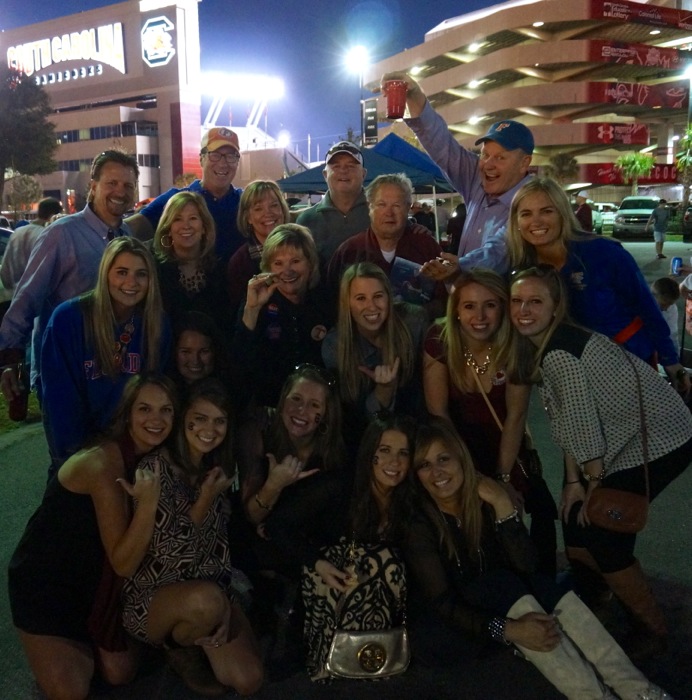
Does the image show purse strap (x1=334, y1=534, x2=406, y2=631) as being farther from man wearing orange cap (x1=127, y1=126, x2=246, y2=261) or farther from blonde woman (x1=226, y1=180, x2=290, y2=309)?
man wearing orange cap (x1=127, y1=126, x2=246, y2=261)

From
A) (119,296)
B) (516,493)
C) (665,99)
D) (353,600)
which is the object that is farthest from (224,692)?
(665,99)

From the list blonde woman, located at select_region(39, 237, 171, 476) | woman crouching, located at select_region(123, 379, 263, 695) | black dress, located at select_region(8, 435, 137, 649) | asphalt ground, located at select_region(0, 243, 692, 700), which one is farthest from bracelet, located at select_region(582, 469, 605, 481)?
blonde woman, located at select_region(39, 237, 171, 476)

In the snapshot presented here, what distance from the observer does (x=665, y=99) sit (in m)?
55.2

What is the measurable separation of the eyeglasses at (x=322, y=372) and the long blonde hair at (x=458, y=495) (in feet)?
1.84

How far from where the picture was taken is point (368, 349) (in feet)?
11.4

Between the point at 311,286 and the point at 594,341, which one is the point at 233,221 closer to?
the point at 311,286

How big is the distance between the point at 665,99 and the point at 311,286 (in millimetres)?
61090

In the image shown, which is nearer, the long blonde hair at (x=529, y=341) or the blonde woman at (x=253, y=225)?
the long blonde hair at (x=529, y=341)

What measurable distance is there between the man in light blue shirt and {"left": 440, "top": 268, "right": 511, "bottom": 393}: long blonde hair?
199 centimetres

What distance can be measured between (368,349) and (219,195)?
1.93m

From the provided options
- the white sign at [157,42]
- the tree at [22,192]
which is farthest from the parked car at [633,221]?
the white sign at [157,42]

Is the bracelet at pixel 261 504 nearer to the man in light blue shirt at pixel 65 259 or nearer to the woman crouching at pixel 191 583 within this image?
the woman crouching at pixel 191 583

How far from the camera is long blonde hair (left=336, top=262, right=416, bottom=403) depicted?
11.1ft

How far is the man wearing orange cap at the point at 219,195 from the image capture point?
4.57 metres
